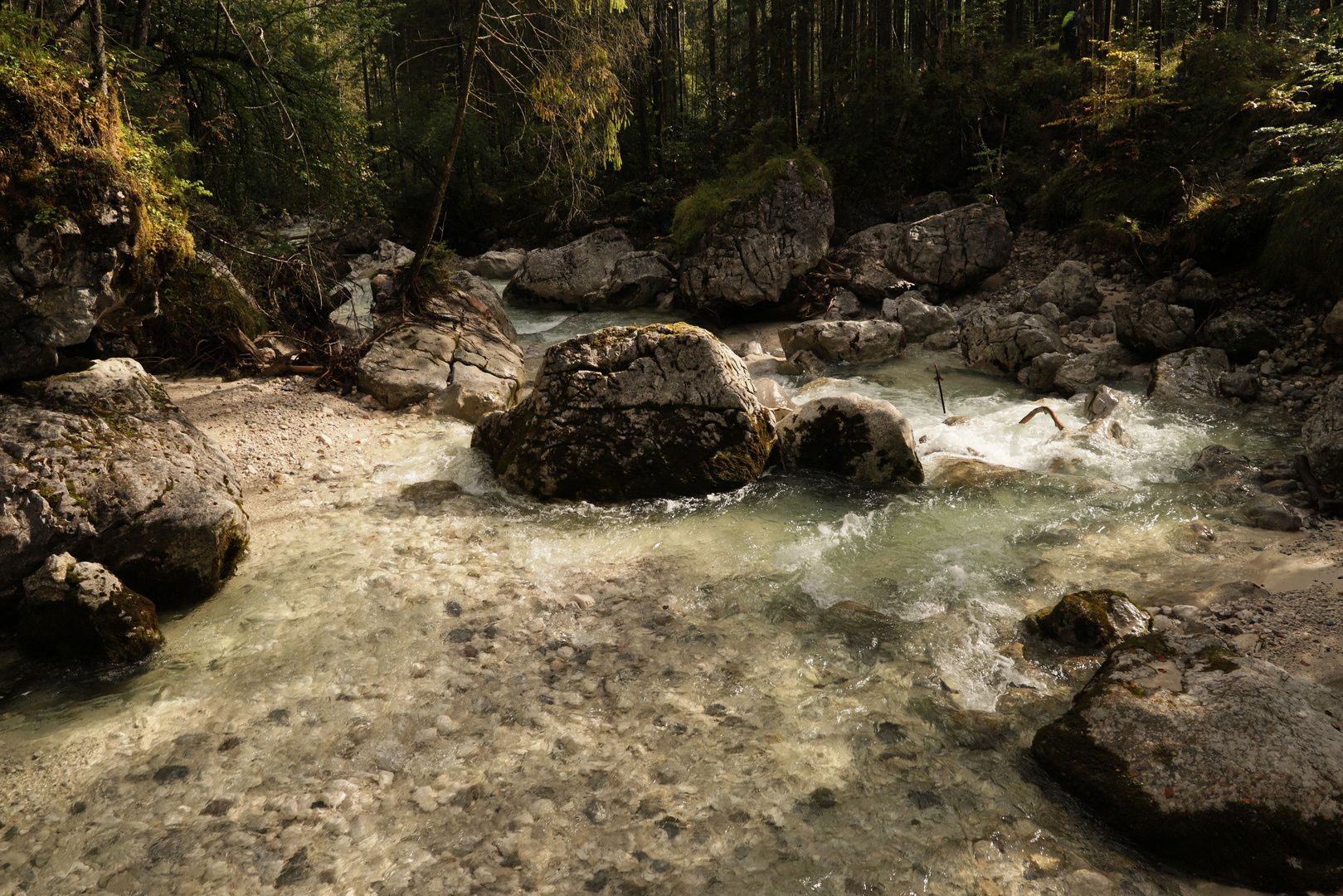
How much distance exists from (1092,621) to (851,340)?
7.99 m

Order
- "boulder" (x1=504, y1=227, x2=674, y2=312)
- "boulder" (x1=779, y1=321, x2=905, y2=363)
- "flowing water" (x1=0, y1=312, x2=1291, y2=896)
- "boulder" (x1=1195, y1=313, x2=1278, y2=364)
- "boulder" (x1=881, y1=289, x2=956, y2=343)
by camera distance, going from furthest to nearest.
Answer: "boulder" (x1=504, y1=227, x2=674, y2=312) → "boulder" (x1=881, y1=289, x2=956, y2=343) → "boulder" (x1=779, y1=321, x2=905, y2=363) → "boulder" (x1=1195, y1=313, x2=1278, y2=364) → "flowing water" (x1=0, y1=312, x2=1291, y2=896)

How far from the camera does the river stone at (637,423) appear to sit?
6.70m

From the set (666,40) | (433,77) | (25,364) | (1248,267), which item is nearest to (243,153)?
(25,364)

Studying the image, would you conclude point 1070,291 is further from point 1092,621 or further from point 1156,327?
point 1092,621

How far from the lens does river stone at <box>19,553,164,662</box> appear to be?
4.11m

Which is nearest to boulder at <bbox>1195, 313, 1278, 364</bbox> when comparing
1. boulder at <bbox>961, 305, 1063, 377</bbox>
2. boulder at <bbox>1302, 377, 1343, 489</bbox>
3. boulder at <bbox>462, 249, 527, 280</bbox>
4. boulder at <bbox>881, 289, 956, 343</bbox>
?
boulder at <bbox>961, 305, 1063, 377</bbox>

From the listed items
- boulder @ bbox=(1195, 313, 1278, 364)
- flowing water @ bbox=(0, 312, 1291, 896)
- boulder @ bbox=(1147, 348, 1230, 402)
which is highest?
boulder @ bbox=(1195, 313, 1278, 364)

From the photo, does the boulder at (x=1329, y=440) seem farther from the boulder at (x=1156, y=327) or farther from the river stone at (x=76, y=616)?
the river stone at (x=76, y=616)

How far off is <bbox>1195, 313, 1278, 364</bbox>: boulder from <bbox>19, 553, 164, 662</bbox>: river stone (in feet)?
39.2

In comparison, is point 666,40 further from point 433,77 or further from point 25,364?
point 25,364

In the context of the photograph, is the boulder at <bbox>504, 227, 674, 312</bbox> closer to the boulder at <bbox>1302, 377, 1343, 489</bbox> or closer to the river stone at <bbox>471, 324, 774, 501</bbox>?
the river stone at <bbox>471, 324, 774, 501</bbox>

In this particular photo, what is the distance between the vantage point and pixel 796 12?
2098 cm

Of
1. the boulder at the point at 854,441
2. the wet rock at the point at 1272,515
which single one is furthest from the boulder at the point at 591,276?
the wet rock at the point at 1272,515

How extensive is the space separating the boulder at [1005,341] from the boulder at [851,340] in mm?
1136
